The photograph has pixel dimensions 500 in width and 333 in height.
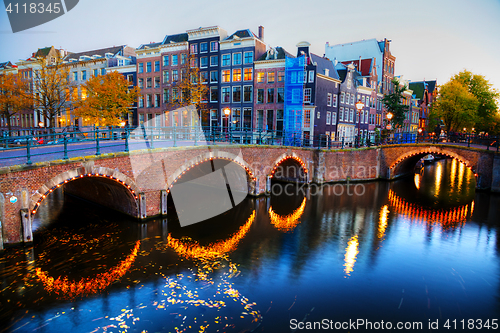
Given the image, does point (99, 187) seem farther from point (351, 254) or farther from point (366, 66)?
point (366, 66)

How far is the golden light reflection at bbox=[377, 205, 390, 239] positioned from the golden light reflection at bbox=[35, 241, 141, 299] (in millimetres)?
12707

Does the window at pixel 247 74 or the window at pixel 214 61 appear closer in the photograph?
the window at pixel 247 74

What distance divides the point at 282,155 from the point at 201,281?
15303mm

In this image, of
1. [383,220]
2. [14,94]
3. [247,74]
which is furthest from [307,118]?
[14,94]

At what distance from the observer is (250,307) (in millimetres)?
9312

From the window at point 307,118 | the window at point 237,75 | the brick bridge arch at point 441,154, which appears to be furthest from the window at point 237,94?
the brick bridge arch at point 441,154

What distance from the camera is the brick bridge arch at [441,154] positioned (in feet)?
85.1

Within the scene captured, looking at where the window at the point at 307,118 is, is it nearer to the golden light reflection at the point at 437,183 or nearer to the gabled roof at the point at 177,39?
the golden light reflection at the point at 437,183

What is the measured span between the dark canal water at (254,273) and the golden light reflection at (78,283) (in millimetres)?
63

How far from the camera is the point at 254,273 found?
1162 centimetres

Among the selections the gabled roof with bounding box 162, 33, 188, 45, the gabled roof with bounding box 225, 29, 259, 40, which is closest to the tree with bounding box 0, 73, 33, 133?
the gabled roof with bounding box 162, 33, 188, 45

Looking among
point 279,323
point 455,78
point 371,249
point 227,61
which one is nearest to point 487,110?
point 455,78

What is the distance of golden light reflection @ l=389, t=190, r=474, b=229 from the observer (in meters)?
18.9

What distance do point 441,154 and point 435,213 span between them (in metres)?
10.9
